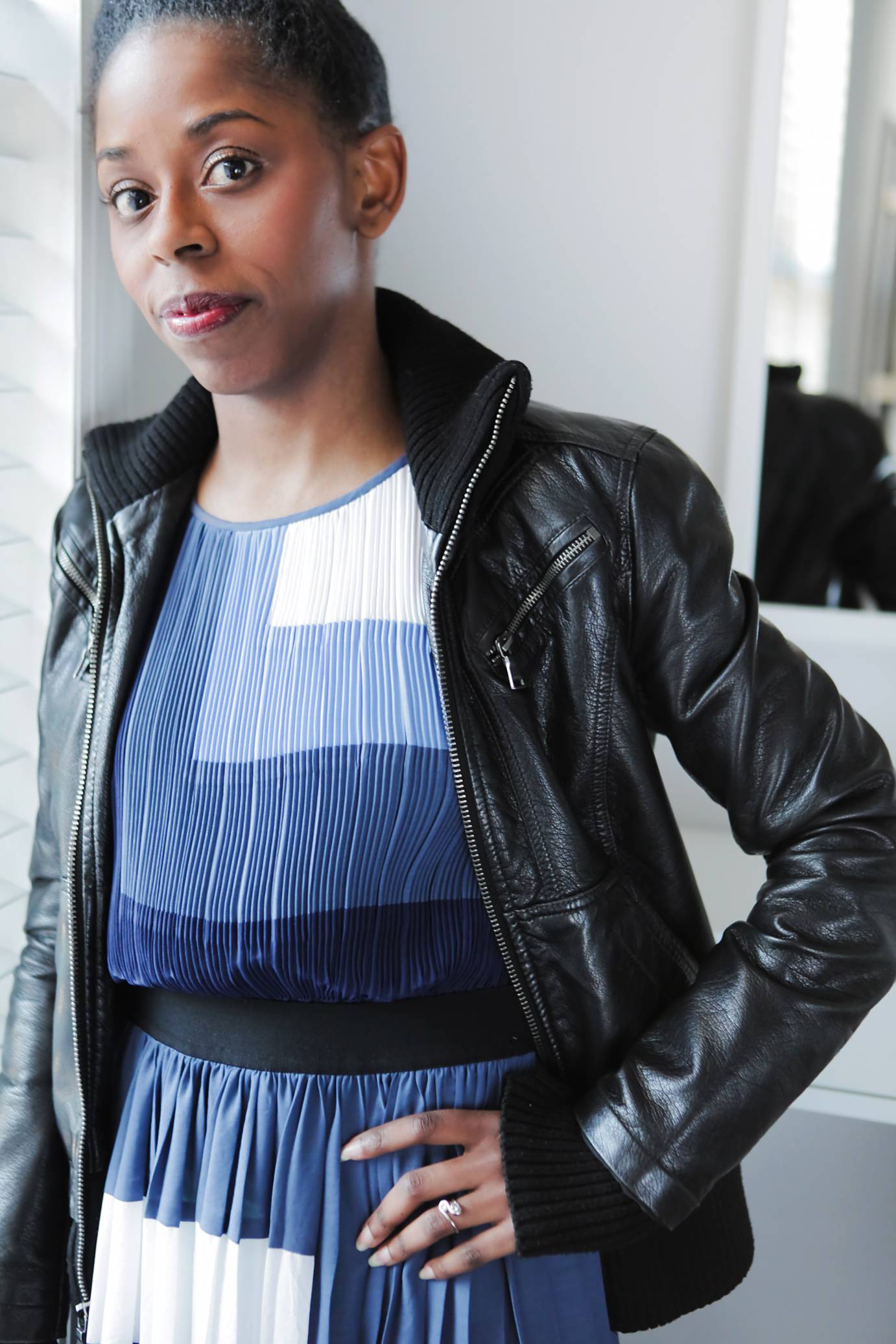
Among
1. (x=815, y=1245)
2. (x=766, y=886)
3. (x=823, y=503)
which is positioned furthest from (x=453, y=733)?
(x=815, y=1245)

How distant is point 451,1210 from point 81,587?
23.7 inches

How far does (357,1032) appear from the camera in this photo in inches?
39.3

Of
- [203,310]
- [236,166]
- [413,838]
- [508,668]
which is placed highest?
[236,166]

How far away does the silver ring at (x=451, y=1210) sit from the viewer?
0.97 m

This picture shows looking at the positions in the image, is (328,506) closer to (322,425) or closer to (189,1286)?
(322,425)

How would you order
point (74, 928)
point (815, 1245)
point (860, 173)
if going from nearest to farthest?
point (74, 928), point (860, 173), point (815, 1245)

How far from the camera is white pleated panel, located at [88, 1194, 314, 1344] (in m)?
0.97

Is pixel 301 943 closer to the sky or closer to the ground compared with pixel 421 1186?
closer to the sky

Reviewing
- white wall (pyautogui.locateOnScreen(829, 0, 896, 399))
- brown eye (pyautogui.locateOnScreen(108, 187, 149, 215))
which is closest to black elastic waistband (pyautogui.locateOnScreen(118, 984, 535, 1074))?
brown eye (pyautogui.locateOnScreen(108, 187, 149, 215))

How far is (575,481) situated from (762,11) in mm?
819

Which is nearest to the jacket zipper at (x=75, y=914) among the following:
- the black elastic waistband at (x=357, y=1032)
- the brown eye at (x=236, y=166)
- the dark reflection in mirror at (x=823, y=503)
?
the black elastic waistband at (x=357, y=1032)

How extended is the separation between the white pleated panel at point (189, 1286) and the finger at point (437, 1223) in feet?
0.20

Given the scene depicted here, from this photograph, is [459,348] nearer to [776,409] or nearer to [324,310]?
[324,310]

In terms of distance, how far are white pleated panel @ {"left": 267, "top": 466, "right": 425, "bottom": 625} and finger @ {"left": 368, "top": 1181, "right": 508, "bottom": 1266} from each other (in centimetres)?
44
